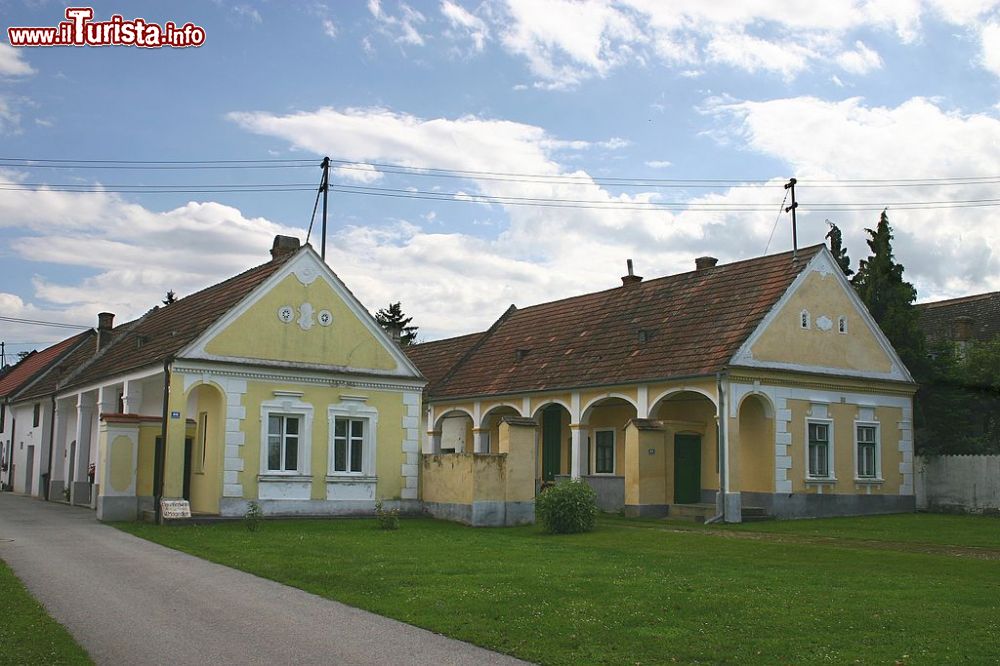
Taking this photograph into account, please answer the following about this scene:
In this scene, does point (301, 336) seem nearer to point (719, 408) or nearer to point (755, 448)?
point (719, 408)

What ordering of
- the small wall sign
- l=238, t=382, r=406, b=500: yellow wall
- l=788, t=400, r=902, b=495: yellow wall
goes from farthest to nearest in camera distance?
l=788, t=400, r=902, b=495: yellow wall → l=238, t=382, r=406, b=500: yellow wall → the small wall sign

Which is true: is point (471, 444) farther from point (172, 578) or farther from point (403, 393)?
point (172, 578)

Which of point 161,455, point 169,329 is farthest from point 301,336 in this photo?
point 169,329

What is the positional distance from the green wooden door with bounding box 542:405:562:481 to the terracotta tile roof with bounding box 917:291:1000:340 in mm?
18867

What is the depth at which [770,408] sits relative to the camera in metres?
28.1

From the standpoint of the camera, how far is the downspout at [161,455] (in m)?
23.9

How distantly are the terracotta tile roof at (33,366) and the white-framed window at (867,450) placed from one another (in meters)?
32.0

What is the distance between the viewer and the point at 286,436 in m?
26.0

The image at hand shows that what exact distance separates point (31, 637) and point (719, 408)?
2008 centimetres

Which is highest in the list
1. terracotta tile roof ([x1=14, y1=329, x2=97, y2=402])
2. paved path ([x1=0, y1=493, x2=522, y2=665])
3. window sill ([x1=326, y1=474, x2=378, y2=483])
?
terracotta tile roof ([x1=14, y1=329, x2=97, y2=402])

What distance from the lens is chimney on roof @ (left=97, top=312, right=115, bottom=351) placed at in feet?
122

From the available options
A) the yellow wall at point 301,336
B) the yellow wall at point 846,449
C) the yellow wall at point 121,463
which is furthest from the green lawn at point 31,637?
the yellow wall at point 846,449

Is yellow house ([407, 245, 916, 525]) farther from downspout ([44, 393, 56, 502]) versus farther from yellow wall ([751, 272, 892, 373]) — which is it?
downspout ([44, 393, 56, 502])

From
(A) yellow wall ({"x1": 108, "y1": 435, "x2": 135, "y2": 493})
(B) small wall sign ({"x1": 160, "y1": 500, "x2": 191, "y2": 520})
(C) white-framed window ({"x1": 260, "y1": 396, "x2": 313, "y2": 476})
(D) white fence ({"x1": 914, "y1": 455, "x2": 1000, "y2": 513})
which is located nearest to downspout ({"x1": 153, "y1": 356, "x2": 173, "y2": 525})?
(B) small wall sign ({"x1": 160, "y1": 500, "x2": 191, "y2": 520})
